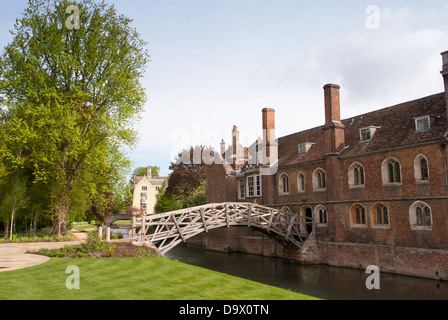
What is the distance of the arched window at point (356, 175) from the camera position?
2324 centimetres

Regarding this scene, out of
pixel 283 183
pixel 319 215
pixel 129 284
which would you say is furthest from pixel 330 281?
pixel 129 284

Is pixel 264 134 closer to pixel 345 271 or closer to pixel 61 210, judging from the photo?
pixel 345 271

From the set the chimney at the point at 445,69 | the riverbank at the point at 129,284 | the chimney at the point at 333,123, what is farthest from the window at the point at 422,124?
the riverbank at the point at 129,284

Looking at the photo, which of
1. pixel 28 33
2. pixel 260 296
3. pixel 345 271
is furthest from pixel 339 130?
pixel 28 33

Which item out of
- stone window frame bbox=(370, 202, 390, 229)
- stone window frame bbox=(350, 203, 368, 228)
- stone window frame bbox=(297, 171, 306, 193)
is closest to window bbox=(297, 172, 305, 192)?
stone window frame bbox=(297, 171, 306, 193)

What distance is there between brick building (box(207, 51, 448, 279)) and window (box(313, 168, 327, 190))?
71 millimetres

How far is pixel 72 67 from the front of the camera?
883 inches

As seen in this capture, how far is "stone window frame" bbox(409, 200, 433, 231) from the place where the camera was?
1916 centimetres

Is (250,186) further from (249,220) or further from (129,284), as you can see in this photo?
(129,284)

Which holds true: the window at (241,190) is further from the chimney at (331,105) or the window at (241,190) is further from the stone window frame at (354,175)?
the stone window frame at (354,175)

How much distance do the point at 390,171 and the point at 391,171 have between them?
60mm

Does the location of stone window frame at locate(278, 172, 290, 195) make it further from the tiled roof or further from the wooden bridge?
the wooden bridge
